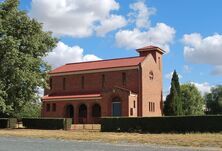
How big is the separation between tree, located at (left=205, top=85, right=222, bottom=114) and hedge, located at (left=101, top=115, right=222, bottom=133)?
83.8m

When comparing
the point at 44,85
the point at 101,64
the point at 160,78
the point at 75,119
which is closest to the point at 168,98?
the point at 160,78

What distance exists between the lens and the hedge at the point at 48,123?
48.6m

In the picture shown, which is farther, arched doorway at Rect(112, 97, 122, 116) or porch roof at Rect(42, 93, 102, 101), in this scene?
porch roof at Rect(42, 93, 102, 101)

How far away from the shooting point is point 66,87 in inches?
2842

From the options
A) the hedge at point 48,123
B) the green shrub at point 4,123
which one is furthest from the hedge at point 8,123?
the hedge at point 48,123

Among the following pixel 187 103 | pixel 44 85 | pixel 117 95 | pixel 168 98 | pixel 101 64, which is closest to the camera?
pixel 44 85

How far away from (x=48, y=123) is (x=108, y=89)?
15.7 m

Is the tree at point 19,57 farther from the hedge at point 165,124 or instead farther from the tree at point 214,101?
the tree at point 214,101

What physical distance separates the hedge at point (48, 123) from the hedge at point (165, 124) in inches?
273

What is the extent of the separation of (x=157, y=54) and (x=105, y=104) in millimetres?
16328

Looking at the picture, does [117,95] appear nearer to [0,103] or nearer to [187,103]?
[0,103]

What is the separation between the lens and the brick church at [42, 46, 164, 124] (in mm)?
61656

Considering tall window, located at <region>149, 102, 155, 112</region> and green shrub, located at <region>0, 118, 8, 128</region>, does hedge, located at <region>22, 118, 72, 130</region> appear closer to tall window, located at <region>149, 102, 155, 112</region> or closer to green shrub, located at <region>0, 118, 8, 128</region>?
green shrub, located at <region>0, 118, 8, 128</region>

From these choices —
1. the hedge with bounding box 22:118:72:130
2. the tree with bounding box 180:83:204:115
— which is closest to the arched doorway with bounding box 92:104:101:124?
the hedge with bounding box 22:118:72:130
